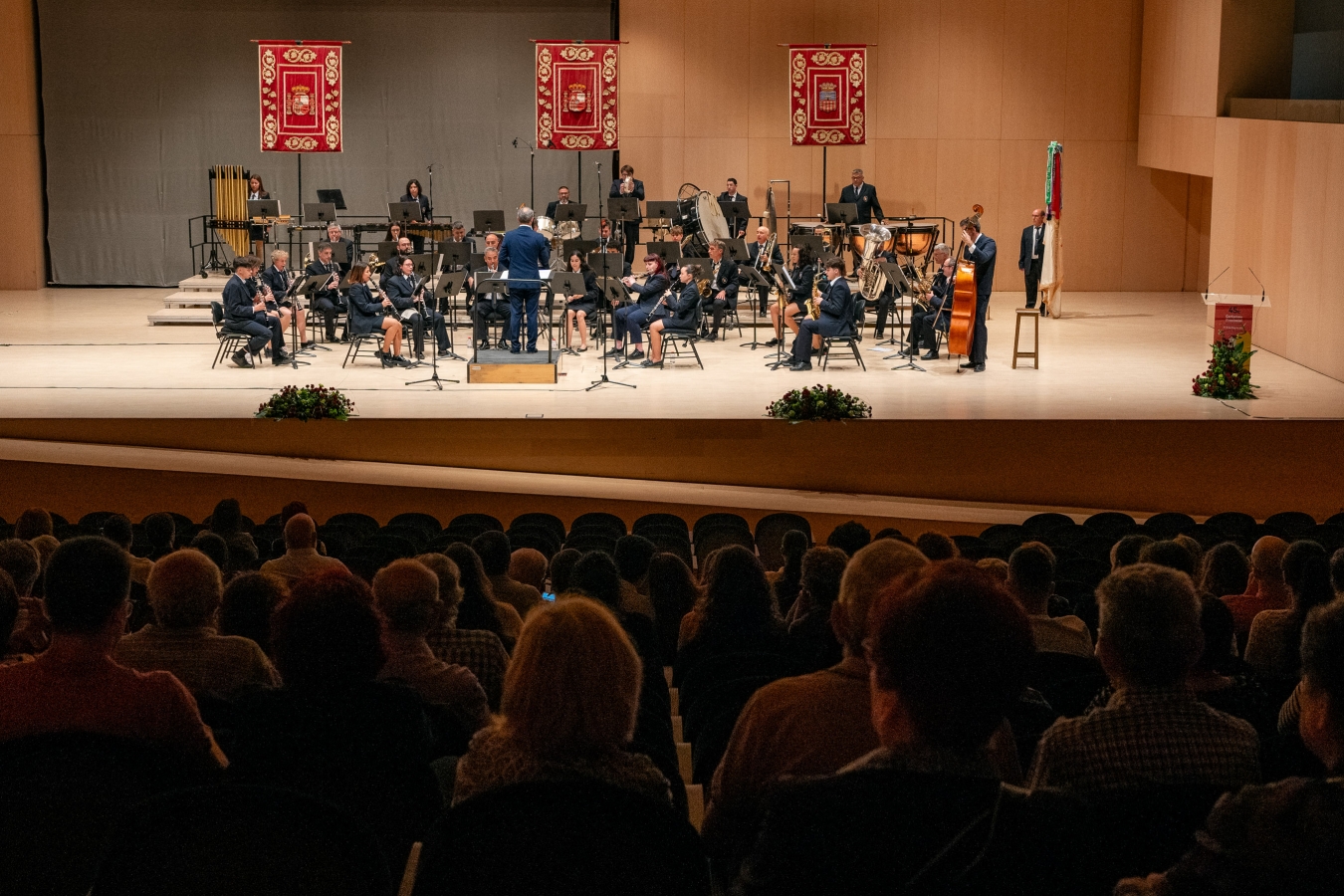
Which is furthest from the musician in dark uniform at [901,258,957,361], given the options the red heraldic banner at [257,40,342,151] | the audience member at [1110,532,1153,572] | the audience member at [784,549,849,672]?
the audience member at [784,549,849,672]

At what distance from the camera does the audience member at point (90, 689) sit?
2717 mm

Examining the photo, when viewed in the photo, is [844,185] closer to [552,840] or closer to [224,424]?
[224,424]

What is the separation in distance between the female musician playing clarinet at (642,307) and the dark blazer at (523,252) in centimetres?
84

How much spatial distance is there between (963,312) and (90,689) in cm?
1103

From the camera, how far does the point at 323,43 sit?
15.5 m

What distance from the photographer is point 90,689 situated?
2.75 metres

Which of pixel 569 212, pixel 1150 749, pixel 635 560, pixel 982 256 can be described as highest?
pixel 569 212

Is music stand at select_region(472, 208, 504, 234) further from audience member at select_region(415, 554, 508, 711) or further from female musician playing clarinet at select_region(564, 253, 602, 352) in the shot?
audience member at select_region(415, 554, 508, 711)

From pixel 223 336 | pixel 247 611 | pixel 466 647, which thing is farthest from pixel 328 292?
pixel 466 647

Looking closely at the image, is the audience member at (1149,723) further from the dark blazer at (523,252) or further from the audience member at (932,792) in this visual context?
the dark blazer at (523,252)

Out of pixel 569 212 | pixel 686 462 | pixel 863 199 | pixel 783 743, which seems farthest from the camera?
pixel 863 199

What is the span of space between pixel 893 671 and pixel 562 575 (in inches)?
127

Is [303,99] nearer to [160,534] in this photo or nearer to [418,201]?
[418,201]

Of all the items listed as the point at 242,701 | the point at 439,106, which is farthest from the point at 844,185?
the point at 242,701
